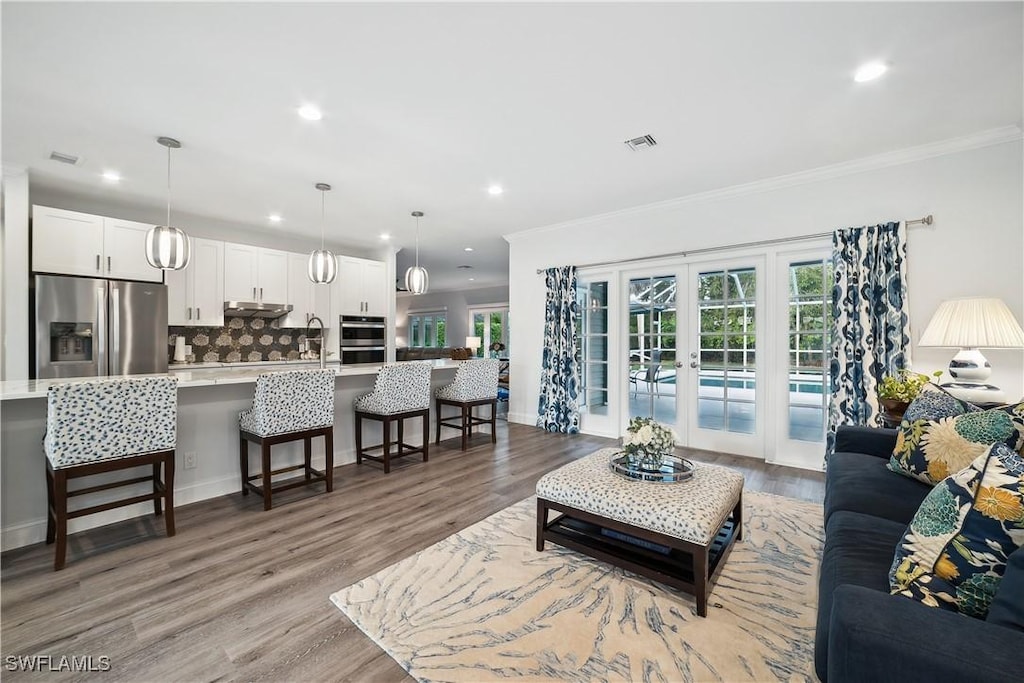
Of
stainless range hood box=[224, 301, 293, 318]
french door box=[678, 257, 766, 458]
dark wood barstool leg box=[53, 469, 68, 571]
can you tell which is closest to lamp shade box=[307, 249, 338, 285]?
stainless range hood box=[224, 301, 293, 318]

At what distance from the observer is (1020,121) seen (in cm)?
296

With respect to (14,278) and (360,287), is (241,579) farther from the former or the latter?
(360,287)

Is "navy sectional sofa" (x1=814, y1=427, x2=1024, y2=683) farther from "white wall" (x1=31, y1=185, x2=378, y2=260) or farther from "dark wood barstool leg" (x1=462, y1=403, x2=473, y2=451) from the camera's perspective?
"white wall" (x1=31, y1=185, x2=378, y2=260)

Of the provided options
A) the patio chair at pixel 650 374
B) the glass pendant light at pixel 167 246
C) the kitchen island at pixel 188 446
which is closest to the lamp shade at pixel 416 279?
the kitchen island at pixel 188 446

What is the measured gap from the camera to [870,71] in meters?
2.42

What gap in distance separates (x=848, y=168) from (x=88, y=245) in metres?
7.07

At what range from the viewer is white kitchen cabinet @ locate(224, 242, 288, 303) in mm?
5352

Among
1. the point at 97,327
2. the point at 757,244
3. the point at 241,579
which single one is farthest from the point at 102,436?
the point at 757,244

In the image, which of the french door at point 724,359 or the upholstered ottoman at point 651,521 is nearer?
the upholstered ottoman at point 651,521

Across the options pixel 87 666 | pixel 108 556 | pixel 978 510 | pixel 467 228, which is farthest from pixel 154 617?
pixel 467 228

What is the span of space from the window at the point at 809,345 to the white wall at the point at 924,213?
41cm

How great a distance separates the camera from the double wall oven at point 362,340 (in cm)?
643

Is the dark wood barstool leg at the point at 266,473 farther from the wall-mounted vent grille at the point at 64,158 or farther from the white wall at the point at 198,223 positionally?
the white wall at the point at 198,223

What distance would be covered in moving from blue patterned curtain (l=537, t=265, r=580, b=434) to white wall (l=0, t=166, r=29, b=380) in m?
5.08
